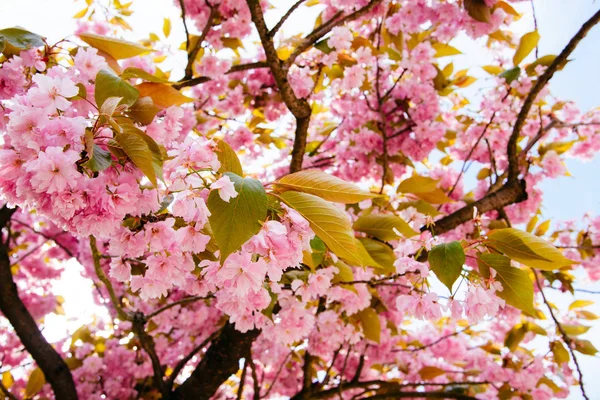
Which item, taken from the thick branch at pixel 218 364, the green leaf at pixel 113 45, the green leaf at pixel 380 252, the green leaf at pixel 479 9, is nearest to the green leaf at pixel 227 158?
the green leaf at pixel 113 45

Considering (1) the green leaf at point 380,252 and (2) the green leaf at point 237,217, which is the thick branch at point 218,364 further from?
(2) the green leaf at point 237,217

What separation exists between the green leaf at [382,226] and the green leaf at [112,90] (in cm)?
86

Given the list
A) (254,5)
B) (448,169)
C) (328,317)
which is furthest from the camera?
(448,169)

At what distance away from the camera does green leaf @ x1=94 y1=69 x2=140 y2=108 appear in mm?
835

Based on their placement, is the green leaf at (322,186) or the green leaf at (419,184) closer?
the green leaf at (322,186)

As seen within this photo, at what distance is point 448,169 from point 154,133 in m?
2.62

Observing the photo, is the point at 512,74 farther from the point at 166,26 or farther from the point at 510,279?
the point at 166,26

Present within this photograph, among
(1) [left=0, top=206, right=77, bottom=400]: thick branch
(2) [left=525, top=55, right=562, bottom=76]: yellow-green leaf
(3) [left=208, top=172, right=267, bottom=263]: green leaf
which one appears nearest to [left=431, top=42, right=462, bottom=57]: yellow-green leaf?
(2) [left=525, top=55, right=562, bottom=76]: yellow-green leaf

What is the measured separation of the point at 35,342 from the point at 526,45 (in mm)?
2929

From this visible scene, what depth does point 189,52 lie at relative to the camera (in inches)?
85.0

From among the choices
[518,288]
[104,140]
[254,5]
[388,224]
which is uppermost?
[254,5]

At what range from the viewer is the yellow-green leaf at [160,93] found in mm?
958

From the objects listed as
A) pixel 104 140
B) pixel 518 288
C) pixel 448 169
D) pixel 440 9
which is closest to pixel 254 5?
pixel 440 9

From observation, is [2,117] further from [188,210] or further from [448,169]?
[448,169]
